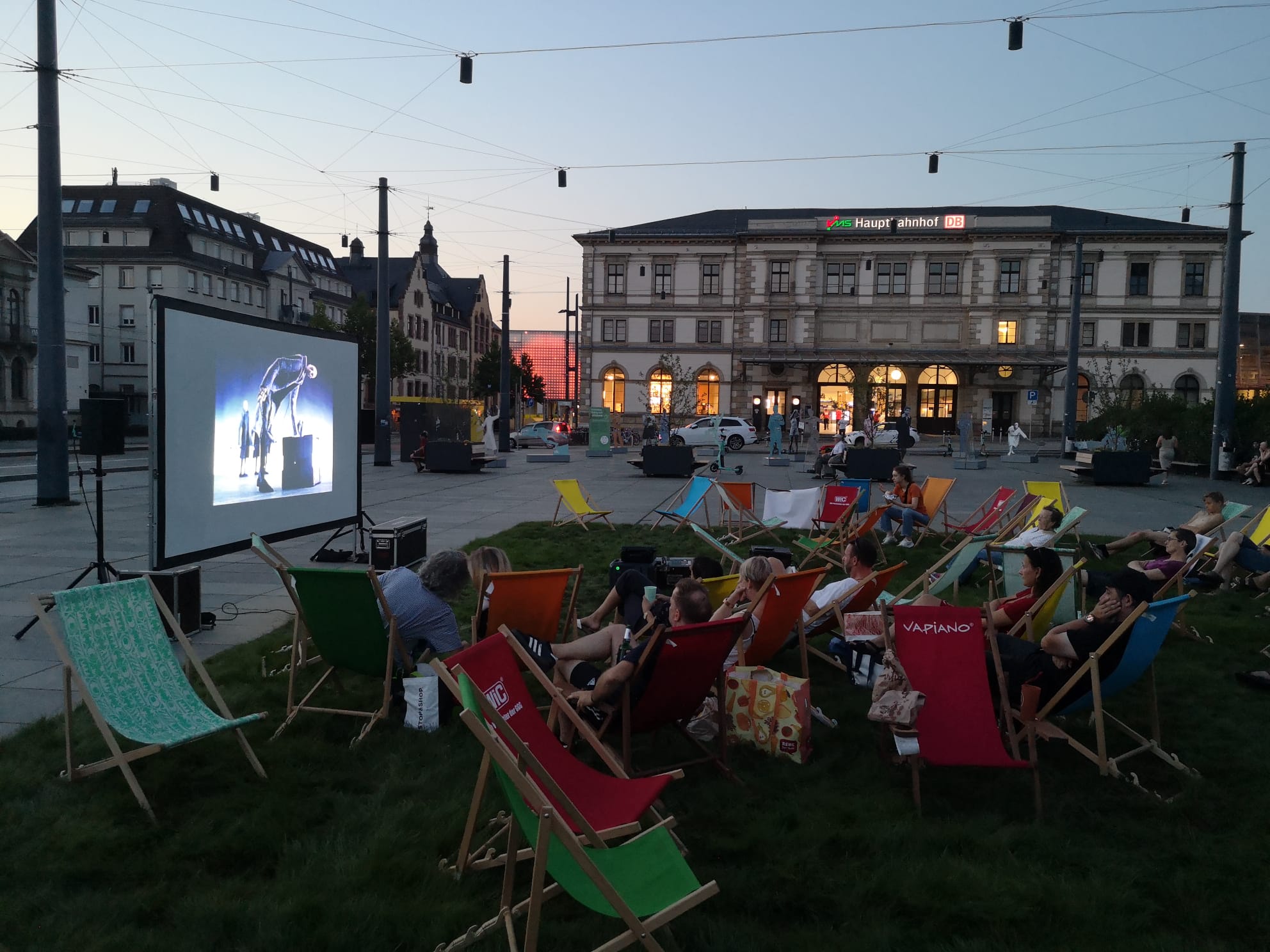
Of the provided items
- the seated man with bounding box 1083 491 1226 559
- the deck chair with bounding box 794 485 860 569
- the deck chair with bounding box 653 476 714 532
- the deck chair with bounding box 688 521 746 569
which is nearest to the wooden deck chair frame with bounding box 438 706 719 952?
the deck chair with bounding box 688 521 746 569

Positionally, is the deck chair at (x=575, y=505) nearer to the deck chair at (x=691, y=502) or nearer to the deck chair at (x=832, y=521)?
the deck chair at (x=691, y=502)

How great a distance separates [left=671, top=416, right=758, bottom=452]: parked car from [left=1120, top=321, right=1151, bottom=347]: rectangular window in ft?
91.1

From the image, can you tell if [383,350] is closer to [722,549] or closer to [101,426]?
[101,426]

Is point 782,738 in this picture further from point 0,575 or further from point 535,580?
point 0,575

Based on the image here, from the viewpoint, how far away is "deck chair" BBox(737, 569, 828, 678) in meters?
5.34

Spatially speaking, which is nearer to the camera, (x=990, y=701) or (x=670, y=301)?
(x=990, y=701)

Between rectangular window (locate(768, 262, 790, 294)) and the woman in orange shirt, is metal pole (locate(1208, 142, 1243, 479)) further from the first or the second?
rectangular window (locate(768, 262, 790, 294))

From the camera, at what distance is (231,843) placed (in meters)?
3.64

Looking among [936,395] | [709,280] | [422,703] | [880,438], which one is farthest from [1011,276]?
[422,703]

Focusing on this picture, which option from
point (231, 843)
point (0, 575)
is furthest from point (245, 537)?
point (231, 843)

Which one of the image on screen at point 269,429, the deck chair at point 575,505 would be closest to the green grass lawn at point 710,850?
the image on screen at point 269,429

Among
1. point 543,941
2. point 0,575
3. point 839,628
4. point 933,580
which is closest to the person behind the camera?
point 543,941

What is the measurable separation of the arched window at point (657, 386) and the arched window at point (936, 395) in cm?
1527

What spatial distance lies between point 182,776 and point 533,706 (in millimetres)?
1960
